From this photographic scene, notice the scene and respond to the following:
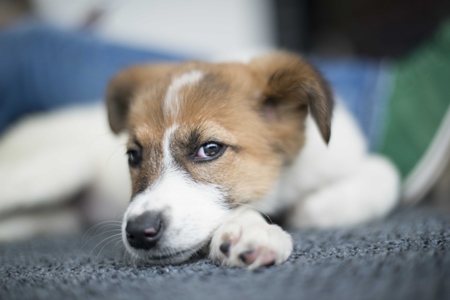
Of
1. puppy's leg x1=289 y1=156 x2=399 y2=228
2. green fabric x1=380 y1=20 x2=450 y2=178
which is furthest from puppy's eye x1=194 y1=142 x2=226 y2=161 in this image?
green fabric x1=380 y1=20 x2=450 y2=178

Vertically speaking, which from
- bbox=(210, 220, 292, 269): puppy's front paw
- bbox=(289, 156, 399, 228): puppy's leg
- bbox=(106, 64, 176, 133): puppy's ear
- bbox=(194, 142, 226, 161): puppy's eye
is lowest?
bbox=(289, 156, 399, 228): puppy's leg

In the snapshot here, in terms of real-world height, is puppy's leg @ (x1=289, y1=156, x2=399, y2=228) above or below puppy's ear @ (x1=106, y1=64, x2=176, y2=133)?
below

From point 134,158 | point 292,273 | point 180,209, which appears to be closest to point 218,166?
point 180,209

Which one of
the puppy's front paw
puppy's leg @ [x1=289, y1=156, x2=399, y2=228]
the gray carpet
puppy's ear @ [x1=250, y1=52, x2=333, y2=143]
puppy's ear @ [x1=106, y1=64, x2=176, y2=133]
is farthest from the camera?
puppy's ear @ [x1=106, y1=64, x2=176, y2=133]

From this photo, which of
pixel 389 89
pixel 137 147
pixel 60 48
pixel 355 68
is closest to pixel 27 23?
pixel 60 48

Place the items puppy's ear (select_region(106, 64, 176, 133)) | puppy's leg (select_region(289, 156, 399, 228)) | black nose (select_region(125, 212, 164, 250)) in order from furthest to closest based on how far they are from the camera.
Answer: puppy's ear (select_region(106, 64, 176, 133)) → puppy's leg (select_region(289, 156, 399, 228)) → black nose (select_region(125, 212, 164, 250))

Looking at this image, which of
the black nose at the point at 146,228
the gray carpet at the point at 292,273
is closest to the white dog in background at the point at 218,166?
the black nose at the point at 146,228

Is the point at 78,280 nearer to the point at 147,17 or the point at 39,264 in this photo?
the point at 39,264

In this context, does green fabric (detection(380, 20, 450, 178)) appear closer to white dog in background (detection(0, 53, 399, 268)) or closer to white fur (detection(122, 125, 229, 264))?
white dog in background (detection(0, 53, 399, 268))
